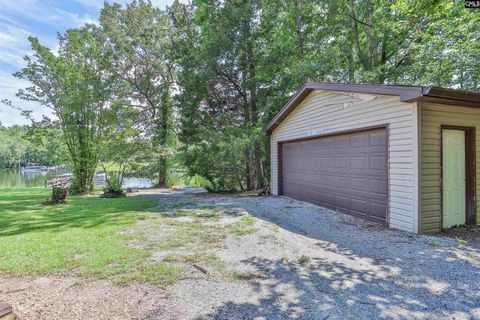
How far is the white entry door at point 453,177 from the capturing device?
501cm

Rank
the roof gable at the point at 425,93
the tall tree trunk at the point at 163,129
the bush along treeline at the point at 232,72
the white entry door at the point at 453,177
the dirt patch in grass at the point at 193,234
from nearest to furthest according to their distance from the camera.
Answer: the dirt patch in grass at the point at 193,234
the roof gable at the point at 425,93
the white entry door at the point at 453,177
the bush along treeline at the point at 232,72
the tall tree trunk at the point at 163,129

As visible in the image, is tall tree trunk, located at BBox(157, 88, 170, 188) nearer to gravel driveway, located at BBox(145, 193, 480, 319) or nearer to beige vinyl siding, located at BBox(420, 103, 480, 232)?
gravel driveway, located at BBox(145, 193, 480, 319)

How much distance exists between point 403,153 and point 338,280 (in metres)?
2.99

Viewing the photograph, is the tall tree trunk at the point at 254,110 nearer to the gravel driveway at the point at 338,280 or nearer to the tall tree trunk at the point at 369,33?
the tall tree trunk at the point at 369,33

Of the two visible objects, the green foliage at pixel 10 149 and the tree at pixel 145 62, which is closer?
the tree at pixel 145 62

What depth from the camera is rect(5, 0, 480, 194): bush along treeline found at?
34.9 feet

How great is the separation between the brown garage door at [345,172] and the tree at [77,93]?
27.8 ft

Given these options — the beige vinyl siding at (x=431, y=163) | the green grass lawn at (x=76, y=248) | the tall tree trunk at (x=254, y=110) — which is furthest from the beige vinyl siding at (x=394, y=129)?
the tall tree trunk at (x=254, y=110)

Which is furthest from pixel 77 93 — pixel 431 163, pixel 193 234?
pixel 431 163

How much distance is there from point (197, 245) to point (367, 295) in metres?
2.45

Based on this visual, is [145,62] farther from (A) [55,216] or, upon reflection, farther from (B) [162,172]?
(A) [55,216]

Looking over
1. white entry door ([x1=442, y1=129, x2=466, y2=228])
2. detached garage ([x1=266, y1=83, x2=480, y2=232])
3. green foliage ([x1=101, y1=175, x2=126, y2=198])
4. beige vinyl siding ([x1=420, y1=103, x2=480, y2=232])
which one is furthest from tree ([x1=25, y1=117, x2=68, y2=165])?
white entry door ([x1=442, y1=129, x2=466, y2=228])

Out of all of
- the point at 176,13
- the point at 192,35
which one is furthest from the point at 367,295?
the point at 176,13

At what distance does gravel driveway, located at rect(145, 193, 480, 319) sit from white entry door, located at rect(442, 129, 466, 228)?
975mm
